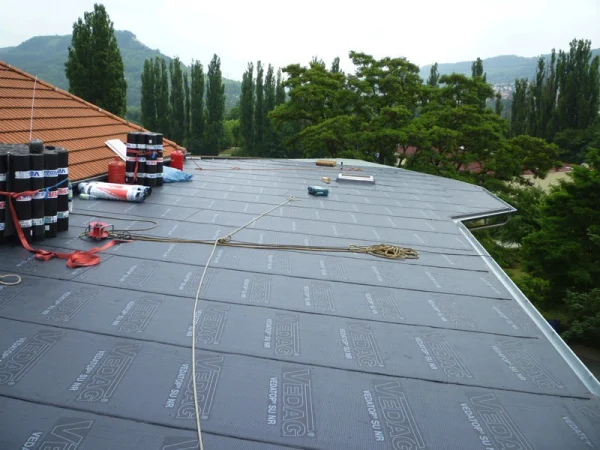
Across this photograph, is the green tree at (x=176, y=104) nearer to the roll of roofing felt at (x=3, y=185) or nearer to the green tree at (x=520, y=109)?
the green tree at (x=520, y=109)

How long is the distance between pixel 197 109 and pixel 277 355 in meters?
38.0

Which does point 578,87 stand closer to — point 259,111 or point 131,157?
point 259,111

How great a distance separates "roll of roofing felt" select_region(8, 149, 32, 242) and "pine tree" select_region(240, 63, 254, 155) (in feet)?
112

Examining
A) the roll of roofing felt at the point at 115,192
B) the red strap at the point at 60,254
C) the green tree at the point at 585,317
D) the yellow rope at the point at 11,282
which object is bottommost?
the green tree at the point at 585,317

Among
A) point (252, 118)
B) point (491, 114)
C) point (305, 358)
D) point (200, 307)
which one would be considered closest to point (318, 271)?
point (200, 307)

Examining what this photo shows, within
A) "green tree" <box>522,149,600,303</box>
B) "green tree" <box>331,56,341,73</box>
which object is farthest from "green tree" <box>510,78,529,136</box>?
"green tree" <box>522,149,600,303</box>

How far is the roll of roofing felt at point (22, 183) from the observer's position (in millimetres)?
5195

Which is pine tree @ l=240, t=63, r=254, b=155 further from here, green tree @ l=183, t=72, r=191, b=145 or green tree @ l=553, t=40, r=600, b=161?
green tree @ l=553, t=40, r=600, b=161

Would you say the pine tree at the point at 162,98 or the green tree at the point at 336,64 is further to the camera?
the pine tree at the point at 162,98

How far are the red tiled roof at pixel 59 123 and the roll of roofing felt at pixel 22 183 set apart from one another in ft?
10.2

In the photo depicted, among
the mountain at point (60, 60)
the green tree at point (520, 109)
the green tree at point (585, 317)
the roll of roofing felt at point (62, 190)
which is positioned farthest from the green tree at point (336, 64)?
the mountain at point (60, 60)

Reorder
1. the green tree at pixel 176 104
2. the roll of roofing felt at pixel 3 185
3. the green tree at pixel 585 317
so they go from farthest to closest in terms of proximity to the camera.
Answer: the green tree at pixel 176 104, the green tree at pixel 585 317, the roll of roofing felt at pixel 3 185

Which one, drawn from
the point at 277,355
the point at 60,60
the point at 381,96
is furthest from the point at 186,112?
the point at 60,60

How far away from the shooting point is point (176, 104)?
3944 centimetres
